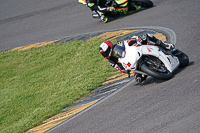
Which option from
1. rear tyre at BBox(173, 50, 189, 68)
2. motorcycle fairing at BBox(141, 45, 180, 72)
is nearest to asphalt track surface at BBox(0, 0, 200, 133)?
rear tyre at BBox(173, 50, 189, 68)

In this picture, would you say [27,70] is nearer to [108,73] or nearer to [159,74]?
[108,73]

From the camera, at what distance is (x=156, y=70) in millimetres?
7074

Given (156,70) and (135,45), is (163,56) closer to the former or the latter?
(156,70)

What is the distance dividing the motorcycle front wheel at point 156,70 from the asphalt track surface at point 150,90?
0.51ft

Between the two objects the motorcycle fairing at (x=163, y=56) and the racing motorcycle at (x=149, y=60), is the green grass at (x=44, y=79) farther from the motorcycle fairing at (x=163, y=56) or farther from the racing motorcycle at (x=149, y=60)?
the motorcycle fairing at (x=163, y=56)

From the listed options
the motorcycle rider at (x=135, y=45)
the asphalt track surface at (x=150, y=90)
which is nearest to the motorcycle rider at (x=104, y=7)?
the asphalt track surface at (x=150, y=90)

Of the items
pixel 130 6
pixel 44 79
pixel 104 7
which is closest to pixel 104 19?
pixel 104 7

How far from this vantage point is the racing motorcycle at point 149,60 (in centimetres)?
711

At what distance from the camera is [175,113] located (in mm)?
5629

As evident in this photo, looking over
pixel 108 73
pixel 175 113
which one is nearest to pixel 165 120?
pixel 175 113

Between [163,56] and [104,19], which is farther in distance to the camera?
[104,19]

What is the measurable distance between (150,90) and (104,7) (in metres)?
7.85

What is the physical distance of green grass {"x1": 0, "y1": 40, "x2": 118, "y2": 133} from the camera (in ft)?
28.9

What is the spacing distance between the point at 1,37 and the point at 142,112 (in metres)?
12.1
